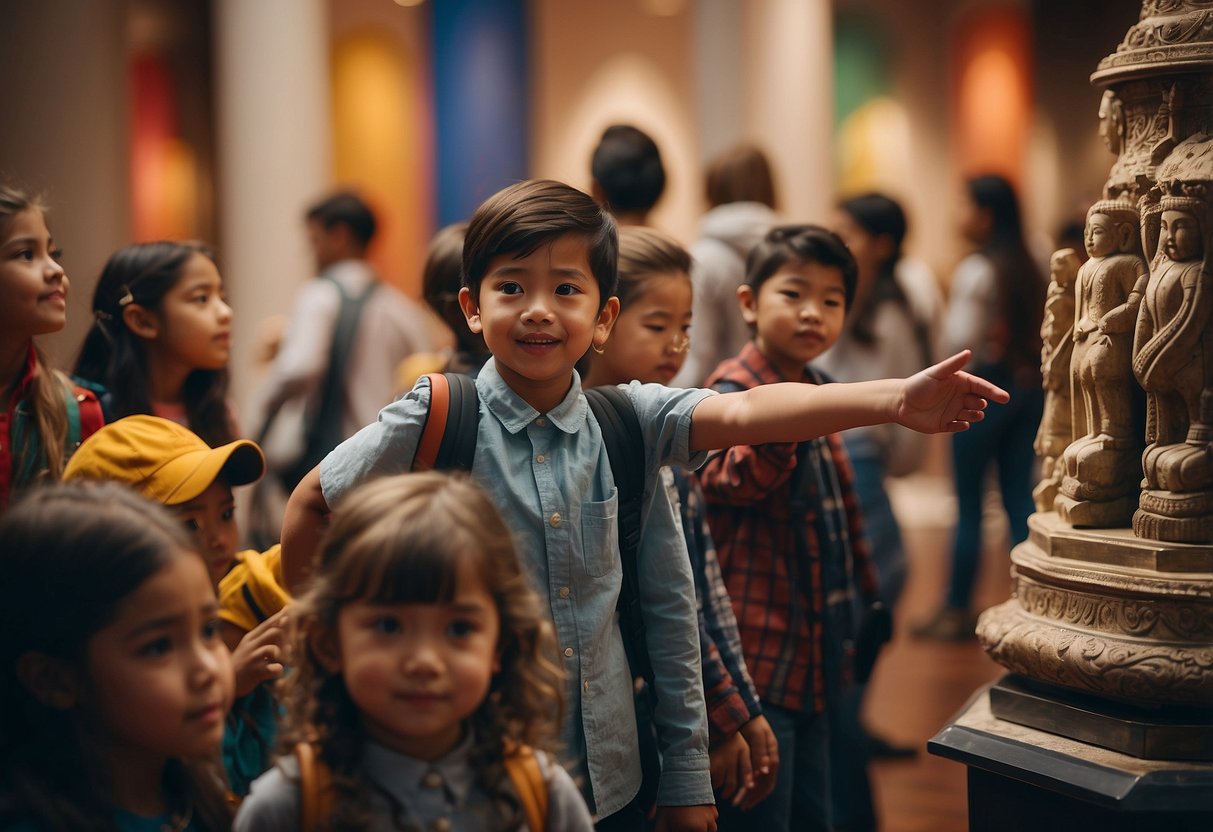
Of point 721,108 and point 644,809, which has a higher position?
point 721,108

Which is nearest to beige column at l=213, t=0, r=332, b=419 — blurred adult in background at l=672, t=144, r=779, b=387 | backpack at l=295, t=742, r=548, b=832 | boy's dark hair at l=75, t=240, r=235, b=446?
blurred adult in background at l=672, t=144, r=779, b=387

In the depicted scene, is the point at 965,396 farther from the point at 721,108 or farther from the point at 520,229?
the point at 721,108

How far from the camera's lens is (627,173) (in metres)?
4.00

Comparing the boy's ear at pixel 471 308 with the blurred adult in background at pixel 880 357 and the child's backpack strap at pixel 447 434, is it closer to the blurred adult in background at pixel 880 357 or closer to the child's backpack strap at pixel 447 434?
the child's backpack strap at pixel 447 434

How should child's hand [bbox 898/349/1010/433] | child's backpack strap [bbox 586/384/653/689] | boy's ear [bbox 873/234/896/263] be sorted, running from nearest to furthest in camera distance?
child's hand [bbox 898/349/1010/433] < child's backpack strap [bbox 586/384/653/689] < boy's ear [bbox 873/234/896/263]

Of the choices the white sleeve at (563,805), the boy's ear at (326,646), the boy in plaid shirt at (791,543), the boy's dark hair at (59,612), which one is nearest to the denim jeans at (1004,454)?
the boy in plaid shirt at (791,543)

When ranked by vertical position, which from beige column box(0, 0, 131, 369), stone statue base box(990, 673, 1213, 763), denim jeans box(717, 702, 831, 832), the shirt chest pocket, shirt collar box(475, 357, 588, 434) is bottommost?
denim jeans box(717, 702, 831, 832)

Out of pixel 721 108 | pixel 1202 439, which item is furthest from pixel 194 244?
pixel 721 108

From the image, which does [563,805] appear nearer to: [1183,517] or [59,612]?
[59,612]

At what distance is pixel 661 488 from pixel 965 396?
1.82 ft

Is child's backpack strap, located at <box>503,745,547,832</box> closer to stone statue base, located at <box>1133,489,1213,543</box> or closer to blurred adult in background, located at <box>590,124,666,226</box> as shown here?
Answer: stone statue base, located at <box>1133,489,1213,543</box>

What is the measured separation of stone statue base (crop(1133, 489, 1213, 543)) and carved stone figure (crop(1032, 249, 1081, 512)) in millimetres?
308

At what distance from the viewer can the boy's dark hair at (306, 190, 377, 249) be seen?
575 centimetres

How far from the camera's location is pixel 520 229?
2.10m
